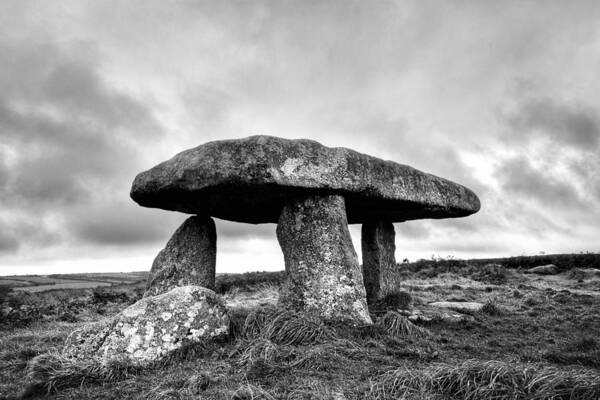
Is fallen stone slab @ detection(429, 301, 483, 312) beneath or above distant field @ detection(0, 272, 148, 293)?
beneath

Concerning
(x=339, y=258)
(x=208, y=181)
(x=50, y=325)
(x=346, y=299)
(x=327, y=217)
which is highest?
(x=208, y=181)

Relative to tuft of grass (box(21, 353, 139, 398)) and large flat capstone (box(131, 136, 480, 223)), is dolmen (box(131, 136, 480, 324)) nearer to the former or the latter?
large flat capstone (box(131, 136, 480, 223))

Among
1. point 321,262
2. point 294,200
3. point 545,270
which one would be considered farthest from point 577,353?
point 545,270

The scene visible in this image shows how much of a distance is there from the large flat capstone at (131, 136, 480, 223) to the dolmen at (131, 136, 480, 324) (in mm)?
17

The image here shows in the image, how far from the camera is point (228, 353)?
17.0 ft

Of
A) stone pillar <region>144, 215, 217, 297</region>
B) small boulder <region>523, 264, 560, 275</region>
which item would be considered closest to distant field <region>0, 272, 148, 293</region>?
stone pillar <region>144, 215, 217, 297</region>

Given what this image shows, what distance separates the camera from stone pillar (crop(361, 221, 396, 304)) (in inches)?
418

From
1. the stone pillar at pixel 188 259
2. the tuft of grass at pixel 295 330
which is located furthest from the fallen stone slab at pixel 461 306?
the stone pillar at pixel 188 259

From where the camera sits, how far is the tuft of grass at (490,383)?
3.37 metres

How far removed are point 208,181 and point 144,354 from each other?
2973 millimetres

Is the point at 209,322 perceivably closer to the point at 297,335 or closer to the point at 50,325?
the point at 297,335

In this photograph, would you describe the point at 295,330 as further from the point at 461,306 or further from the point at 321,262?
the point at 461,306

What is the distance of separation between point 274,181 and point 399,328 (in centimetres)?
291

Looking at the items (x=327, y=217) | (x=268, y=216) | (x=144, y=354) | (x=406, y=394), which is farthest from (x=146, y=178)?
(x=406, y=394)
